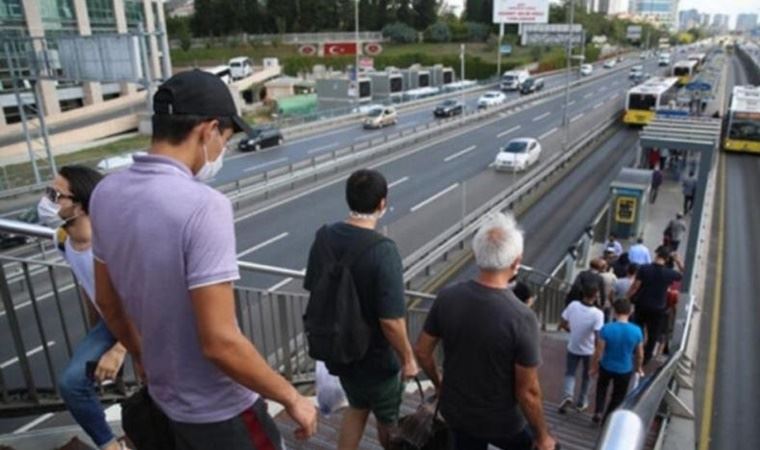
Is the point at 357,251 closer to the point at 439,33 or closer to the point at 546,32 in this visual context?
the point at 546,32

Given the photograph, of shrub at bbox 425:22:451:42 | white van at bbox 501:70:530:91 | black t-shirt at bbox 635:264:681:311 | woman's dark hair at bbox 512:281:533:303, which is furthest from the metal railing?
shrub at bbox 425:22:451:42

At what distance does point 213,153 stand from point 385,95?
52.7 m

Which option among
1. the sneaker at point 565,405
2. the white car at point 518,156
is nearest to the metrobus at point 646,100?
the white car at point 518,156

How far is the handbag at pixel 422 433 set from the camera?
10.6 ft

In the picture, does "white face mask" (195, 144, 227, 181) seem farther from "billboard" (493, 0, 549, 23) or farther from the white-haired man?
"billboard" (493, 0, 549, 23)

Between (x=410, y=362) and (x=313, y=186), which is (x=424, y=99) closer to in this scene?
(x=313, y=186)

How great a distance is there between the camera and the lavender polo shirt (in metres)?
A: 1.79

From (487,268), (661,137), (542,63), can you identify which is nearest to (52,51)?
(661,137)

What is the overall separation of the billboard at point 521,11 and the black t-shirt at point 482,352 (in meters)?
66.5

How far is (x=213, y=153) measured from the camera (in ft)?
6.74

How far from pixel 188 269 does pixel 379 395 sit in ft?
6.39

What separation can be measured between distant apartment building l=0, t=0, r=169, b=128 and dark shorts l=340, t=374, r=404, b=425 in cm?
2979

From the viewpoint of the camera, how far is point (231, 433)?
213 cm

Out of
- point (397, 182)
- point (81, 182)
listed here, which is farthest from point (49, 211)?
point (397, 182)
